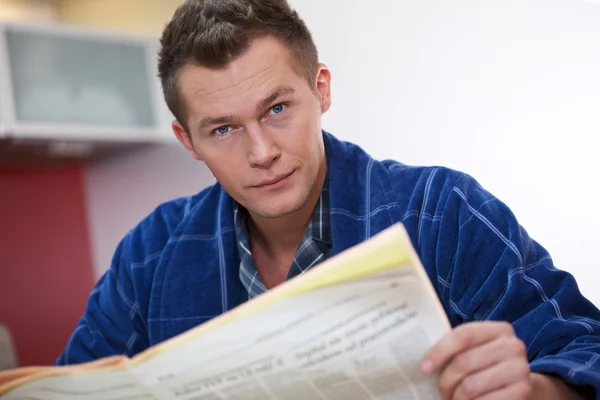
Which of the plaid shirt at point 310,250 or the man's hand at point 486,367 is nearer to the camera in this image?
the man's hand at point 486,367

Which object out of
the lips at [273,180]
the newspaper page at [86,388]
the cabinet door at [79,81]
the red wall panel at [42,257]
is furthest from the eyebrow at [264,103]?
the red wall panel at [42,257]

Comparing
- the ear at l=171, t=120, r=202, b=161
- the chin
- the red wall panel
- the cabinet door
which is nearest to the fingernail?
the chin

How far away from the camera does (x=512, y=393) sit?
0.70 meters

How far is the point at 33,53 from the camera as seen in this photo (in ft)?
9.41

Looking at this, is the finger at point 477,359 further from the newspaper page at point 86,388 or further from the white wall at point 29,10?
the white wall at point 29,10

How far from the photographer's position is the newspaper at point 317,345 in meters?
0.63

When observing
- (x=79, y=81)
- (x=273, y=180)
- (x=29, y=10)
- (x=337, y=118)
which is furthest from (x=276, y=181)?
(x=29, y=10)

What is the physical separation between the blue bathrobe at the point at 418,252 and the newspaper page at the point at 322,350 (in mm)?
214

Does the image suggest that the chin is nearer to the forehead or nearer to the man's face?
the man's face

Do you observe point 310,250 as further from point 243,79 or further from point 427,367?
point 427,367

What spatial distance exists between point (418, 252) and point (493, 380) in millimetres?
475

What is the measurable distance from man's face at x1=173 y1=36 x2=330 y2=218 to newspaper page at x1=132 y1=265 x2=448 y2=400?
482mm

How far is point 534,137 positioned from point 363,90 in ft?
2.28

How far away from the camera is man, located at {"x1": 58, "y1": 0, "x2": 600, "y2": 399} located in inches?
39.6
